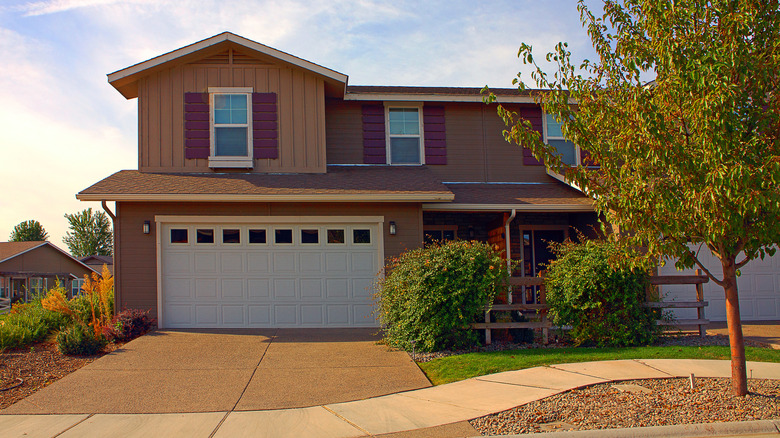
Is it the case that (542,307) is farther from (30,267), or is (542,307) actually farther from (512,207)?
(30,267)

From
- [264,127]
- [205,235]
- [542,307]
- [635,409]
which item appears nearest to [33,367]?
[205,235]

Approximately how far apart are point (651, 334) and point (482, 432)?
5535 millimetres

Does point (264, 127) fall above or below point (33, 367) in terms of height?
above

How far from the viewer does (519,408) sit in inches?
248

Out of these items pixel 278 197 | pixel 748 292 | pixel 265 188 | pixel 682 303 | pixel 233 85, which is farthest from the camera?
pixel 748 292

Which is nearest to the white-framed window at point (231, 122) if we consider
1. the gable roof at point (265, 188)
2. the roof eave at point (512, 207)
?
the gable roof at point (265, 188)

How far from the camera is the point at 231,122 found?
13.4m

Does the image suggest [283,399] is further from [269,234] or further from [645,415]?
[269,234]

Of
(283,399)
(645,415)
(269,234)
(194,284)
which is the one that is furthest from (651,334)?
(194,284)

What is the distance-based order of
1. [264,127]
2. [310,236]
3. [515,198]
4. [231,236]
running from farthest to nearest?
1. [515,198]
2. [264,127]
3. [310,236]
4. [231,236]

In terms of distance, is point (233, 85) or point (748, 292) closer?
point (233, 85)

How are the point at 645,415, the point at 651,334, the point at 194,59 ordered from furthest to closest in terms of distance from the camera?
1. the point at 194,59
2. the point at 651,334
3. the point at 645,415

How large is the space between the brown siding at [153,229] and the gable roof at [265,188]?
40 centimetres

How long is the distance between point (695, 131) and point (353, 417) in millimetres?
4611
